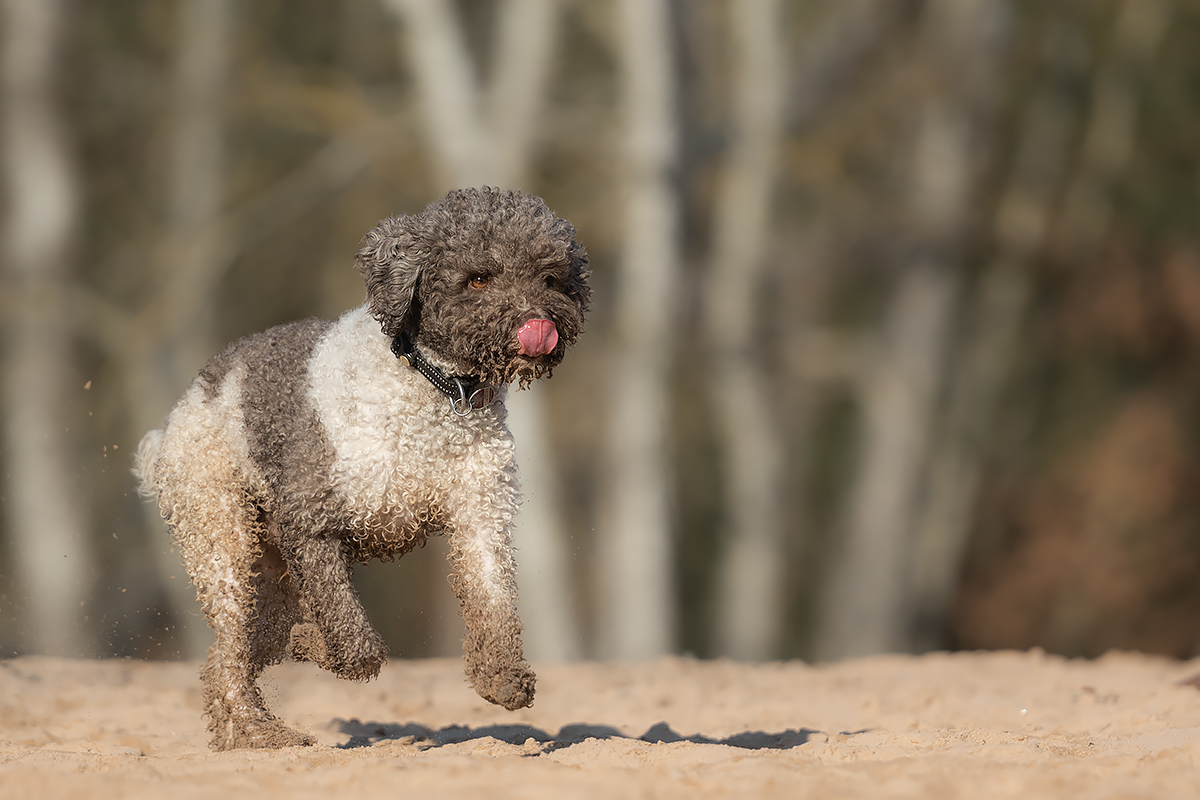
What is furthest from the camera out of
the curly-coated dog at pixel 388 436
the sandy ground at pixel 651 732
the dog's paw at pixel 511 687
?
the dog's paw at pixel 511 687

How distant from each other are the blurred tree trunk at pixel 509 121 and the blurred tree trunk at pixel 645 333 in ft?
2.56

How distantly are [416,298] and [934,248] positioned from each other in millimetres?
14344

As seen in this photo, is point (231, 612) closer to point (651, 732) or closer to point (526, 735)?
point (526, 735)

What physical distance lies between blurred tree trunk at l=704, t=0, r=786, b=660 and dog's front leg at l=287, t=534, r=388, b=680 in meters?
11.8

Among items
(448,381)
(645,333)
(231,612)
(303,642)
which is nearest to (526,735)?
(303,642)

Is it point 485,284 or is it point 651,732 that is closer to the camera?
point 485,284

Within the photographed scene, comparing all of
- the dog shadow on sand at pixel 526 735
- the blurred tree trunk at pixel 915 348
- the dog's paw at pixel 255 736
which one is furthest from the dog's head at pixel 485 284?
the blurred tree trunk at pixel 915 348

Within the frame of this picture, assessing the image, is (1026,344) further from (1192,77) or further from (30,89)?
(30,89)

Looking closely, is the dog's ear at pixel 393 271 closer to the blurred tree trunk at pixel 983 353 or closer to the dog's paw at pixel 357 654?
the dog's paw at pixel 357 654

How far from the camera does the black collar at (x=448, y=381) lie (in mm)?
5664

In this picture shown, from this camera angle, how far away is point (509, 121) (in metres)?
16.3

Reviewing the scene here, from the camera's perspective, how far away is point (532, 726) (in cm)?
783

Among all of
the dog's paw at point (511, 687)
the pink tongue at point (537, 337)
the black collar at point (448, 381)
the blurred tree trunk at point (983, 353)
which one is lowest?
the dog's paw at point (511, 687)

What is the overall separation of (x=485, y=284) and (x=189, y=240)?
44.4 feet
